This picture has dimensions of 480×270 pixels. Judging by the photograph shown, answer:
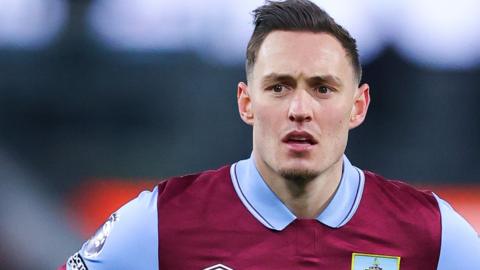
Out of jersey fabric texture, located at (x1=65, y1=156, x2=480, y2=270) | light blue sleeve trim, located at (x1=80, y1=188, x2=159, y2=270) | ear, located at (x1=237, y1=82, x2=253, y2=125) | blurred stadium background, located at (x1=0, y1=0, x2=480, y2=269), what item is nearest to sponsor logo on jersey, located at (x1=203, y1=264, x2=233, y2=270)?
jersey fabric texture, located at (x1=65, y1=156, x2=480, y2=270)

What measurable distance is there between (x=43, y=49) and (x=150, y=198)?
8.47ft

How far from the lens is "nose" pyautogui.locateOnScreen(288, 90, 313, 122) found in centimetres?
274

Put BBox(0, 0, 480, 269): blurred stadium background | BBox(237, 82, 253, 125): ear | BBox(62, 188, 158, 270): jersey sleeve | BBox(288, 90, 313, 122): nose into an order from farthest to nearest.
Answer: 1. BBox(0, 0, 480, 269): blurred stadium background
2. BBox(237, 82, 253, 125): ear
3. BBox(62, 188, 158, 270): jersey sleeve
4. BBox(288, 90, 313, 122): nose

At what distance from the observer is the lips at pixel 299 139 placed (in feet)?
9.00

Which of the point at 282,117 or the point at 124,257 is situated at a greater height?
the point at 282,117

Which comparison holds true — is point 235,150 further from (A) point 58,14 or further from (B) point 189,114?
(A) point 58,14

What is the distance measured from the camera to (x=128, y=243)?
285 centimetres

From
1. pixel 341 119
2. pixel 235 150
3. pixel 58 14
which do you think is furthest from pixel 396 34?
pixel 341 119

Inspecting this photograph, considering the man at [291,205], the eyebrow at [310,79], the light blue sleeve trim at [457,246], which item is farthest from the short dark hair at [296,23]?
the light blue sleeve trim at [457,246]

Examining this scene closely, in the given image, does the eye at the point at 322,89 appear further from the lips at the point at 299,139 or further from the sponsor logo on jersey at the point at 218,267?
the sponsor logo on jersey at the point at 218,267

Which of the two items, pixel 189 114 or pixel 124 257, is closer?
pixel 124 257

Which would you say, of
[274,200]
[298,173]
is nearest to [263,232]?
[274,200]

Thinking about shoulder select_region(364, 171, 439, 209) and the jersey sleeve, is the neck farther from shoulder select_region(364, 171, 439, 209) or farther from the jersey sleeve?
the jersey sleeve

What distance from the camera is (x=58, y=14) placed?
5.25 m
